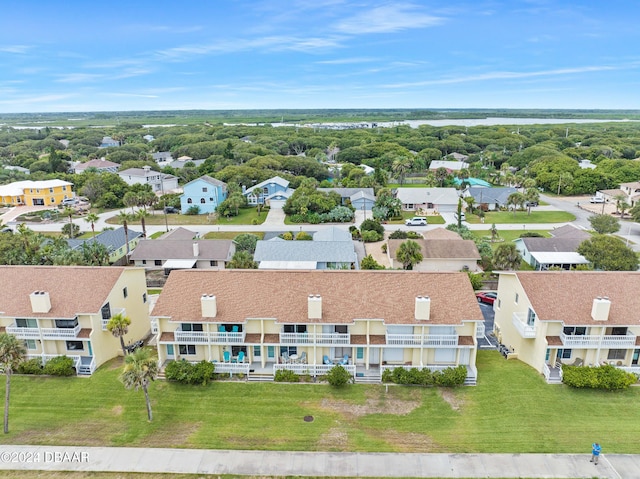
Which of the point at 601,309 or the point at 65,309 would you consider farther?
the point at 65,309

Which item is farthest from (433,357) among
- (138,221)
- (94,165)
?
(94,165)

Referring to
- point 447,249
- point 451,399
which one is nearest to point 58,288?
point 451,399

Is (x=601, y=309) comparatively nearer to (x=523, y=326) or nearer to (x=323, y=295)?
(x=523, y=326)

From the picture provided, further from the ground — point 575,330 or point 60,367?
point 575,330

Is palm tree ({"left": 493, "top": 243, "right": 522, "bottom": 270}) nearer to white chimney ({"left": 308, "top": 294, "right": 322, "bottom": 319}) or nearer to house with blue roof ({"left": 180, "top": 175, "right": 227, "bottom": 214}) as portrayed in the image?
white chimney ({"left": 308, "top": 294, "right": 322, "bottom": 319})

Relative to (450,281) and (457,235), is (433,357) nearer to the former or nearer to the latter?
(450,281)

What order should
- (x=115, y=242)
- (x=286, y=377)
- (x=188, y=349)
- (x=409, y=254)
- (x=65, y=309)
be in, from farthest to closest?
(x=115, y=242), (x=409, y=254), (x=188, y=349), (x=65, y=309), (x=286, y=377)

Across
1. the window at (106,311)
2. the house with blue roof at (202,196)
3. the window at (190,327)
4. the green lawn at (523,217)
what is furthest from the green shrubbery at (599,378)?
the house with blue roof at (202,196)
